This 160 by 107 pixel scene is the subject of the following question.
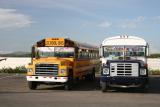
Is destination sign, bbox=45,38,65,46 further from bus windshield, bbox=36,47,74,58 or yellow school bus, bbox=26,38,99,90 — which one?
bus windshield, bbox=36,47,74,58

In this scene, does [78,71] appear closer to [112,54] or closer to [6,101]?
[112,54]

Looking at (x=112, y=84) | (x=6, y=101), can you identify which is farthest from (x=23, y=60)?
(x=6, y=101)

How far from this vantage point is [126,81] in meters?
19.2

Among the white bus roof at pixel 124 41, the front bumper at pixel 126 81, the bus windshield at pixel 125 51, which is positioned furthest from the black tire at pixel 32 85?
the white bus roof at pixel 124 41

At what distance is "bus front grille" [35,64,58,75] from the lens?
2028cm

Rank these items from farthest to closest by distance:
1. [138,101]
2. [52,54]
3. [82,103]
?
[52,54] → [138,101] → [82,103]

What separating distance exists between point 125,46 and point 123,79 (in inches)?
104

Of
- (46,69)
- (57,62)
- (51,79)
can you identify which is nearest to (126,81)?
(57,62)

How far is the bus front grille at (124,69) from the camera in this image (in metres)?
19.2

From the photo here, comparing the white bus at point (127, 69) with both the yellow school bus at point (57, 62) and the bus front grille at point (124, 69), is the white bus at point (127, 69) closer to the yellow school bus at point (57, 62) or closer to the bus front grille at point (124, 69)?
the bus front grille at point (124, 69)

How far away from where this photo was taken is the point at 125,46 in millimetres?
21266

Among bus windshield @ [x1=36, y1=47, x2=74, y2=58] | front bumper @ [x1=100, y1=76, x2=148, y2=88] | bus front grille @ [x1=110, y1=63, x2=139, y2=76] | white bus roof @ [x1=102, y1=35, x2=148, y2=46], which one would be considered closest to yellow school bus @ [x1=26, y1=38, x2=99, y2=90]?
bus windshield @ [x1=36, y1=47, x2=74, y2=58]

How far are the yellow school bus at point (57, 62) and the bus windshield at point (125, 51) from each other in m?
1.79

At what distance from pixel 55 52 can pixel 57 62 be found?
1.65 meters
